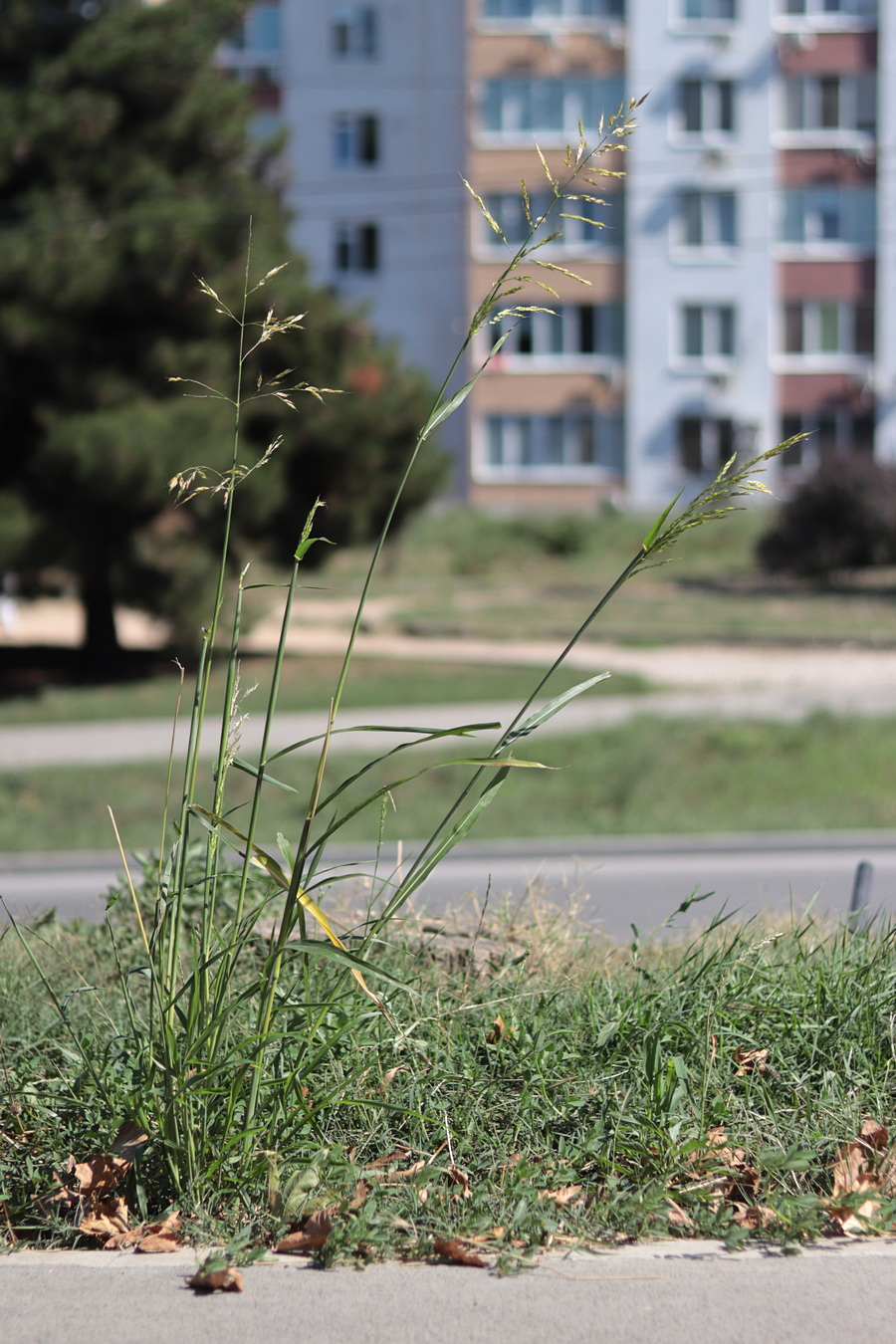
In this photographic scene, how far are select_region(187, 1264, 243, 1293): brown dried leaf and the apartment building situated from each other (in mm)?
41740

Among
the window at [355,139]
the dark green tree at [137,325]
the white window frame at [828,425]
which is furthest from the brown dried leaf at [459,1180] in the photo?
the window at [355,139]

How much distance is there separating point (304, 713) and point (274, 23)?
37.7m

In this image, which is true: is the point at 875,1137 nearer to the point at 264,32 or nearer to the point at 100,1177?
the point at 100,1177

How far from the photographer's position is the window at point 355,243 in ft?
155

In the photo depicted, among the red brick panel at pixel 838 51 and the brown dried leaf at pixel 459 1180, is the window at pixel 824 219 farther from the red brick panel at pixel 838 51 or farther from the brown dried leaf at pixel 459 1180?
the brown dried leaf at pixel 459 1180

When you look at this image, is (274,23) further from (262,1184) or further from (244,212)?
(262,1184)

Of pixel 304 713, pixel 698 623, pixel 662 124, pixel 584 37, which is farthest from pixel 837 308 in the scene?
pixel 304 713

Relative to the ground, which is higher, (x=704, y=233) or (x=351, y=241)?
(x=351, y=241)

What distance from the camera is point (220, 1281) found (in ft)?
9.65

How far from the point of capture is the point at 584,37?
43719 mm

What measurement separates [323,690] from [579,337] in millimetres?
29307

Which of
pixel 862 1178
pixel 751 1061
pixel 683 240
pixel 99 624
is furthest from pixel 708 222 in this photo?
pixel 862 1178

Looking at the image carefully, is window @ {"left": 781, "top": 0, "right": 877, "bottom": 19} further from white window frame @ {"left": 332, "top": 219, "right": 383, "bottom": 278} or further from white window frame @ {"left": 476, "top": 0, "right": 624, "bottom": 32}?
white window frame @ {"left": 332, "top": 219, "right": 383, "bottom": 278}

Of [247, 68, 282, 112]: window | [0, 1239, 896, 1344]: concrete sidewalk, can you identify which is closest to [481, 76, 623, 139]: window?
[247, 68, 282, 112]: window
